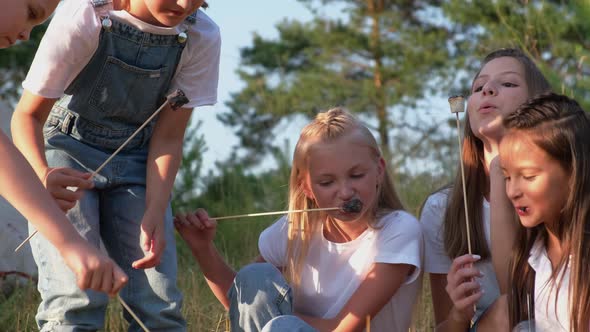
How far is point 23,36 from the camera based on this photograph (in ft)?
7.98

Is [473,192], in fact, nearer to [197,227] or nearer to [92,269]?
[197,227]

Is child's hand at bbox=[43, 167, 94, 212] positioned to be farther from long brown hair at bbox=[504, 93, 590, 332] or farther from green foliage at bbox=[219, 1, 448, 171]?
green foliage at bbox=[219, 1, 448, 171]

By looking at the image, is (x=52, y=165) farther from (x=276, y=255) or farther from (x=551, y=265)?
(x=551, y=265)

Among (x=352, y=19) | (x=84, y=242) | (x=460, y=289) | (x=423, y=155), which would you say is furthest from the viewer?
(x=352, y=19)

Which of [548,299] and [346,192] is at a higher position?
[346,192]

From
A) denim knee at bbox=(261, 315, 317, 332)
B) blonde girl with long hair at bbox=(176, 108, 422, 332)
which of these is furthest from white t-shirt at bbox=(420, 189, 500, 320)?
denim knee at bbox=(261, 315, 317, 332)

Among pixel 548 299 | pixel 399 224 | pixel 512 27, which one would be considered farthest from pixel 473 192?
pixel 512 27

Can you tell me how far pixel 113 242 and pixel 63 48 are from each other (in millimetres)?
626

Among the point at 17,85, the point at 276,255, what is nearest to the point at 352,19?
the point at 17,85

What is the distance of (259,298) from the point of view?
9.31ft

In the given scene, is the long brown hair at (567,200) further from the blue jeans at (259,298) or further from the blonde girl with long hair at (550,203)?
the blue jeans at (259,298)

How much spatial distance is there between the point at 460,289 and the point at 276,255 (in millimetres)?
737

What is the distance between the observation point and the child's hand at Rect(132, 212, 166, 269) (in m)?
2.93

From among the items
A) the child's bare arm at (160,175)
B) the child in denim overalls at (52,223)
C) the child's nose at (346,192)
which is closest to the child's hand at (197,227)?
the child's bare arm at (160,175)
